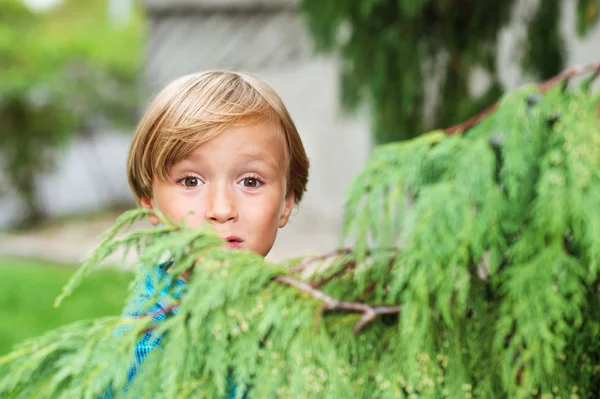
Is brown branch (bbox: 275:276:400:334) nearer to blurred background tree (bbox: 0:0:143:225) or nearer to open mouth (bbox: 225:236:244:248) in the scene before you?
open mouth (bbox: 225:236:244:248)

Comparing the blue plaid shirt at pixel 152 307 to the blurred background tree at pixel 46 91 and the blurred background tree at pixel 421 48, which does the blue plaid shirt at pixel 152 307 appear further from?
the blurred background tree at pixel 46 91

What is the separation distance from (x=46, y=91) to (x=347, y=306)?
10.3m

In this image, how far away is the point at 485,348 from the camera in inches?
52.7

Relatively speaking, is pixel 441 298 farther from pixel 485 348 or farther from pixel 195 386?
pixel 195 386

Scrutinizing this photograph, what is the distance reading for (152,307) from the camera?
A: 137cm

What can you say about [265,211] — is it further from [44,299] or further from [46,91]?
[46,91]

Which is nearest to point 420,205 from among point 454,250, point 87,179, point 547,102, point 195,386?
point 454,250

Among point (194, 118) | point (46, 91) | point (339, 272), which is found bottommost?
point (339, 272)

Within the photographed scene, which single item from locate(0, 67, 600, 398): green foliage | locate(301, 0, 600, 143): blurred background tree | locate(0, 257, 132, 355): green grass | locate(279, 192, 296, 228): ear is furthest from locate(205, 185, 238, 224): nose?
locate(0, 257, 132, 355): green grass

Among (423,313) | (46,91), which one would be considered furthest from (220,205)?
(46,91)

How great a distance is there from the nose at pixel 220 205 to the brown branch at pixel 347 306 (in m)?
0.19

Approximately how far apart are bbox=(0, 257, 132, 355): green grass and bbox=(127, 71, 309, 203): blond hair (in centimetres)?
419

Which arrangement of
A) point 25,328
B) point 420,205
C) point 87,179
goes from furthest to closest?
point 87,179
point 25,328
point 420,205

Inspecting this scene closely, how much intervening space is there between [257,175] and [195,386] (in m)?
0.45
